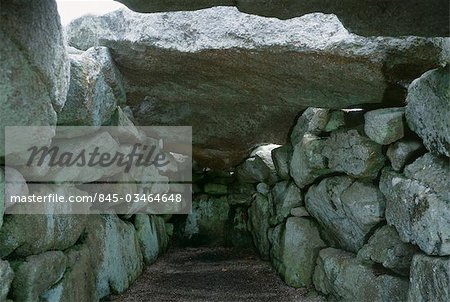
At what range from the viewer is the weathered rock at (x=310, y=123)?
5.66 meters

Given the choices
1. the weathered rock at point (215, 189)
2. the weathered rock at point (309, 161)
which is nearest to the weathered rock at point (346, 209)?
the weathered rock at point (309, 161)

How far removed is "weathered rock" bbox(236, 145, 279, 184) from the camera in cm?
827

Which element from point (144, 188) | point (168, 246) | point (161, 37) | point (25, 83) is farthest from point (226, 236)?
point (25, 83)

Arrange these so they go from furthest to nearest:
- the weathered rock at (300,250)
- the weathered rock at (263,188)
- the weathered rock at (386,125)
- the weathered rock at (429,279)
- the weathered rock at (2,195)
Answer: the weathered rock at (263,188) → the weathered rock at (300,250) → the weathered rock at (386,125) → the weathered rock at (429,279) → the weathered rock at (2,195)

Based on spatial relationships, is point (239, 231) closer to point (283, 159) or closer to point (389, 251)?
point (283, 159)

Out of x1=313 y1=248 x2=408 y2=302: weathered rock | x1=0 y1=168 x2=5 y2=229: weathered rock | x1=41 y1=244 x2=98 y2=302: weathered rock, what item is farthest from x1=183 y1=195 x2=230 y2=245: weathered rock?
x1=0 y1=168 x2=5 y2=229: weathered rock

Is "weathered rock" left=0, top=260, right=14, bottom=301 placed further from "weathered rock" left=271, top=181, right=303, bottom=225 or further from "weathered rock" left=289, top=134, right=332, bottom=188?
"weathered rock" left=271, top=181, right=303, bottom=225

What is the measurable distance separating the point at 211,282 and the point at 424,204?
3995 mm

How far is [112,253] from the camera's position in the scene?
18.9 feet

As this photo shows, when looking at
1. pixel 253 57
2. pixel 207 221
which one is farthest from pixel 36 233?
pixel 207 221

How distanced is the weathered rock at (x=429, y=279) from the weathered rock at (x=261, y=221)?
4543 mm

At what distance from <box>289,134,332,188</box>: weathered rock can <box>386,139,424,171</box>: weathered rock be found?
4.23 feet

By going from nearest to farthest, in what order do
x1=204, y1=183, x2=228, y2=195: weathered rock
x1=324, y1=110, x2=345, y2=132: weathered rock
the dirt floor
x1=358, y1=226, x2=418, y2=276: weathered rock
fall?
x1=358, y1=226, x2=418, y2=276: weathered rock → x1=324, y1=110, x2=345, y2=132: weathered rock → the dirt floor → x1=204, y1=183, x2=228, y2=195: weathered rock

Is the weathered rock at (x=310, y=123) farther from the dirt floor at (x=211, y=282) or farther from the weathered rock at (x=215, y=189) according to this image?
the weathered rock at (x=215, y=189)
